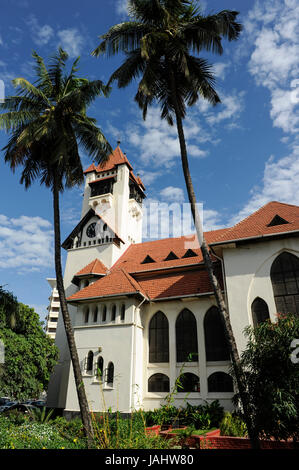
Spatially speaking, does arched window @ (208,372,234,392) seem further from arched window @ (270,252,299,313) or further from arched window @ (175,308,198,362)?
arched window @ (270,252,299,313)

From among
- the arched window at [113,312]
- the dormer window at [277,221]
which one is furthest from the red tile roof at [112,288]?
the dormer window at [277,221]

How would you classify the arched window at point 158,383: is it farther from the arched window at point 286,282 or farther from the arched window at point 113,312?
the arched window at point 286,282

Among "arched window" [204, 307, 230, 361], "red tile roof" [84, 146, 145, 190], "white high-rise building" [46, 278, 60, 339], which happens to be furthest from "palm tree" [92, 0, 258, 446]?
"white high-rise building" [46, 278, 60, 339]

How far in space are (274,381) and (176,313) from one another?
11.7 metres

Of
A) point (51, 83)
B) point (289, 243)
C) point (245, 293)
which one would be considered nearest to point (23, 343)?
point (245, 293)

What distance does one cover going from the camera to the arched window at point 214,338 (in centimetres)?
1767

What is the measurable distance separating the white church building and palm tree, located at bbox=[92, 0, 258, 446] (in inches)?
240

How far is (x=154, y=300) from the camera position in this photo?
65.5 ft

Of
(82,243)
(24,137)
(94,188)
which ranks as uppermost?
(94,188)

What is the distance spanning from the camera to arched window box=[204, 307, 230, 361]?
17.7 meters

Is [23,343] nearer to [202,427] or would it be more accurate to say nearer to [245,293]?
[202,427]

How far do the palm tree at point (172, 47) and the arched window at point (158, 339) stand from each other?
9963 millimetres

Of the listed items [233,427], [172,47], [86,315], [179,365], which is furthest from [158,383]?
[172,47]
